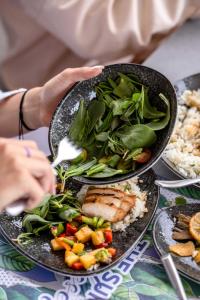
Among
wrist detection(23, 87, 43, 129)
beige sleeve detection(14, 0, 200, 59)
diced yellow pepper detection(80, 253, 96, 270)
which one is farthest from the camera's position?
beige sleeve detection(14, 0, 200, 59)

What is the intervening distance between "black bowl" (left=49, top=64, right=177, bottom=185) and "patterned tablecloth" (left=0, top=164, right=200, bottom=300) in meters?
0.17

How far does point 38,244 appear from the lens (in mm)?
895

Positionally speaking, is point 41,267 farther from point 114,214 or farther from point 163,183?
point 163,183

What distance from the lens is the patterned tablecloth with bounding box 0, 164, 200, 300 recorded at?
0.84 m

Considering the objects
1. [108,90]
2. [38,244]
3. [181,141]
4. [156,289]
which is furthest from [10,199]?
[181,141]

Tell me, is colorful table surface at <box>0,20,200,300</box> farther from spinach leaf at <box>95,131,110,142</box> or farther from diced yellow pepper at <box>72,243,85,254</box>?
spinach leaf at <box>95,131,110,142</box>

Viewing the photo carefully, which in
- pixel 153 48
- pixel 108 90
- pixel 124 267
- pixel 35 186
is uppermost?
pixel 35 186

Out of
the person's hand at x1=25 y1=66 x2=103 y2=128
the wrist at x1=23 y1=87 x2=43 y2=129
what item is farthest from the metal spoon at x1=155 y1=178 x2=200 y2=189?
the wrist at x1=23 y1=87 x2=43 y2=129

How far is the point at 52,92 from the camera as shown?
1.10 meters

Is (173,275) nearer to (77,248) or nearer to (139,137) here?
(77,248)

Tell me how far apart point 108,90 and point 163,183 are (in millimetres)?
236

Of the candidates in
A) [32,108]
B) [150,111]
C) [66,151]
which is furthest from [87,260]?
[32,108]

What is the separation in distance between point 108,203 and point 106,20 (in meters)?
0.65

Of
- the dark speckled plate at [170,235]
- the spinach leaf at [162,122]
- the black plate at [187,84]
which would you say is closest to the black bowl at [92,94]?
the spinach leaf at [162,122]
